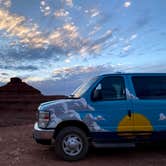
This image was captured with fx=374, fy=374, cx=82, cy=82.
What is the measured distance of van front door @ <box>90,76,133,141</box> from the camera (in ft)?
29.7

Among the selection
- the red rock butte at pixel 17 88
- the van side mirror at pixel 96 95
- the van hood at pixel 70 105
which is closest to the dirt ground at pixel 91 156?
the van hood at pixel 70 105

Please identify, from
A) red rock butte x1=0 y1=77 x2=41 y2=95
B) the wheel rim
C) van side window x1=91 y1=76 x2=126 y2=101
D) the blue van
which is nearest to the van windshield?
the blue van

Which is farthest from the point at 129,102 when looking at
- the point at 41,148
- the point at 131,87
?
the point at 41,148

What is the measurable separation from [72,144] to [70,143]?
0.18 ft

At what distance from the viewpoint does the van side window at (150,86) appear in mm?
9344

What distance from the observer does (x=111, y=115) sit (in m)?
9.05

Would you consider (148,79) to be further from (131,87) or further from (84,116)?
(84,116)

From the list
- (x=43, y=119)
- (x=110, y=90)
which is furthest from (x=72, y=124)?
(x=110, y=90)

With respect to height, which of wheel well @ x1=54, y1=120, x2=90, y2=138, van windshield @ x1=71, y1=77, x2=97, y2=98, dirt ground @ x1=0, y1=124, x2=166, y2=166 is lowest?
dirt ground @ x1=0, y1=124, x2=166, y2=166

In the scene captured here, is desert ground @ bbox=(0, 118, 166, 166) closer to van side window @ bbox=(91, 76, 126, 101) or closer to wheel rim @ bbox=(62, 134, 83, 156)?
wheel rim @ bbox=(62, 134, 83, 156)

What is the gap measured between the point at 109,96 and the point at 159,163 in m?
1.97

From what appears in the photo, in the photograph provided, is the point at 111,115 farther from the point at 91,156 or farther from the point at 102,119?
the point at 91,156

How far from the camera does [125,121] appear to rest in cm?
910

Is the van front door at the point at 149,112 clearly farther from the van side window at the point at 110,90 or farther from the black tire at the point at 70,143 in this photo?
the black tire at the point at 70,143
